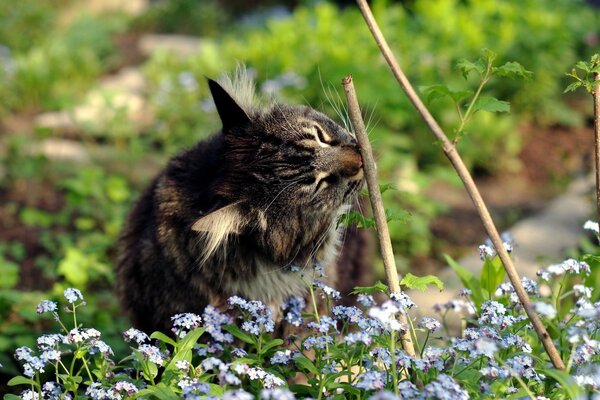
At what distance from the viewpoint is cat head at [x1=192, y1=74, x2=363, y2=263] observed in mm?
2820

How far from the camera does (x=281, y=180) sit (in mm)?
2889

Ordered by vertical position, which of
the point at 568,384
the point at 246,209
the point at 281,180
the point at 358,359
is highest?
the point at 281,180

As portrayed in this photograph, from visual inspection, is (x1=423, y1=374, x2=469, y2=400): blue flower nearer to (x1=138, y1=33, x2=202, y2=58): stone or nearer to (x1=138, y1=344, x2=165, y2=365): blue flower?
(x1=138, y1=344, x2=165, y2=365): blue flower

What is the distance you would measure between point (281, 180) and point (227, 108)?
1.07 ft

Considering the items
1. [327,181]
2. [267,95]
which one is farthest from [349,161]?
[267,95]

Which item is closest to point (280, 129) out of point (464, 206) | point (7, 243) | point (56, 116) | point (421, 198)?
point (421, 198)

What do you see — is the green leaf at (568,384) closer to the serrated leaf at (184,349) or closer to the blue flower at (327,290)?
the blue flower at (327,290)

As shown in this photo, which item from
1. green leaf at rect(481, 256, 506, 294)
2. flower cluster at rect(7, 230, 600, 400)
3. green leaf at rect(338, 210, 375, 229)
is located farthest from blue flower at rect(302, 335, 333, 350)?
green leaf at rect(481, 256, 506, 294)

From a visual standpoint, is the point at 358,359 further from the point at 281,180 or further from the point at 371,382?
the point at 281,180

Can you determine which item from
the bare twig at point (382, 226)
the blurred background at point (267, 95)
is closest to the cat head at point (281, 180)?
the bare twig at point (382, 226)

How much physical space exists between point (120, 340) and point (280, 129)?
4.88 ft

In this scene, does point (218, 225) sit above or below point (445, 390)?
above

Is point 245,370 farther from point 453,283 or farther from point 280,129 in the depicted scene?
point 453,283

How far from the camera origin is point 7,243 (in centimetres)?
523
